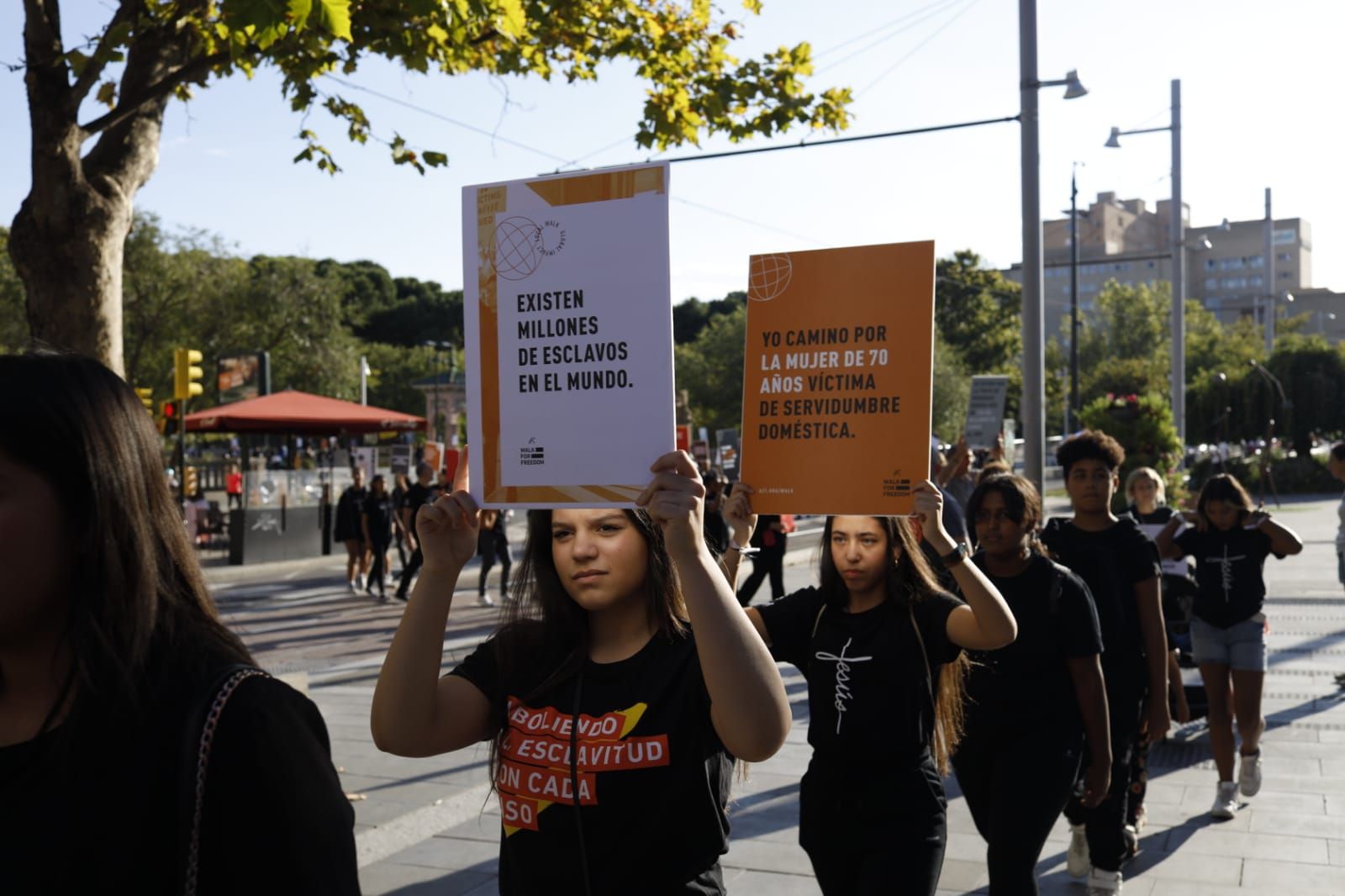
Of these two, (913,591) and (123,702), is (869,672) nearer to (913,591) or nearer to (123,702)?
(913,591)

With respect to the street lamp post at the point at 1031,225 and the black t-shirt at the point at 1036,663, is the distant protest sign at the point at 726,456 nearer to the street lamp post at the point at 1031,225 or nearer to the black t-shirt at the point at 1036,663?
the street lamp post at the point at 1031,225

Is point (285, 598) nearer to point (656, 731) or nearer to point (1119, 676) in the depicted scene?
point (1119, 676)

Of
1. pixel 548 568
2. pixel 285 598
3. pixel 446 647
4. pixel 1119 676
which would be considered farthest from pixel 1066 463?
pixel 285 598

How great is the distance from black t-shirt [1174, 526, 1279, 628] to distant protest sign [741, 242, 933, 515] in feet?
14.9

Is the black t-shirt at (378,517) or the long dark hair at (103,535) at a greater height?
the long dark hair at (103,535)

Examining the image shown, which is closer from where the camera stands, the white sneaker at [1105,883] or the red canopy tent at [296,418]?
the white sneaker at [1105,883]

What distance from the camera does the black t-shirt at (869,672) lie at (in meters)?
3.72

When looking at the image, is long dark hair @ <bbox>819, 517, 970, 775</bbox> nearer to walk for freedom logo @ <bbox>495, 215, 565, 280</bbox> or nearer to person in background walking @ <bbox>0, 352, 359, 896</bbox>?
walk for freedom logo @ <bbox>495, 215, 565, 280</bbox>

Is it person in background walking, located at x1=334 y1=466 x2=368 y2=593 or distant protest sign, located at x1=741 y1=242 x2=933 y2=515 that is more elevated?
distant protest sign, located at x1=741 y1=242 x2=933 y2=515

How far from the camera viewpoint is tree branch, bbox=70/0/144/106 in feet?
21.7

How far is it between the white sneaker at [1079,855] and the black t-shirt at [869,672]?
2.24 metres

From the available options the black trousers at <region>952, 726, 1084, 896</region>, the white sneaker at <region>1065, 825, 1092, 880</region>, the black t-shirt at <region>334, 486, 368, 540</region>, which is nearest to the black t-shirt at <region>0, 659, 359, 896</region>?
the black trousers at <region>952, 726, 1084, 896</region>

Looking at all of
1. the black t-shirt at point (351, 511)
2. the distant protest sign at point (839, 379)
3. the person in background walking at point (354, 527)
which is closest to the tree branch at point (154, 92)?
the distant protest sign at point (839, 379)

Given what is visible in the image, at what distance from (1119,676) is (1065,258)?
130 m
